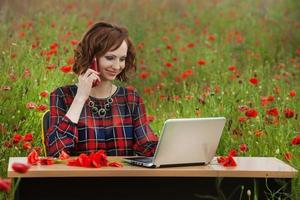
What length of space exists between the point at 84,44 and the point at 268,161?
1.15 meters

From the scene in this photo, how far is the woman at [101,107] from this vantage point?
13.6 feet

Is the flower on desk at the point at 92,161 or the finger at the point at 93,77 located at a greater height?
the finger at the point at 93,77

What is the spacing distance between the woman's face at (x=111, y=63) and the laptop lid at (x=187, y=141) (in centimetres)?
78

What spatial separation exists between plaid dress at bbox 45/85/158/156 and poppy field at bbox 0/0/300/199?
0.39 m

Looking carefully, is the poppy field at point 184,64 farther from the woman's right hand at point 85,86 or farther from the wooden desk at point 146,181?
the woman's right hand at point 85,86

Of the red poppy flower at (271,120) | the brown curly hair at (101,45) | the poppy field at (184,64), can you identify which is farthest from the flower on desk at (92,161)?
the red poppy flower at (271,120)

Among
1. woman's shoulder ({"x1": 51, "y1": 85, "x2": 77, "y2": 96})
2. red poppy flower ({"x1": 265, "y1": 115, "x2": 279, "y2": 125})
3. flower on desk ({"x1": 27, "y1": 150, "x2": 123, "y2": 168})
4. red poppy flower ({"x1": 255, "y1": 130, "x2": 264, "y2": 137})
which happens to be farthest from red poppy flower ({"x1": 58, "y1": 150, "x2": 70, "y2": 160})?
red poppy flower ({"x1": 265, "y1": 115, "x2": 279, "y2": 125})

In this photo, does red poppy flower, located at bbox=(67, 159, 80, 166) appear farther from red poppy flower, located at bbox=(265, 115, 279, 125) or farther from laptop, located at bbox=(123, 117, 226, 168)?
red poppy flower, located at bbox=(265, 115, 279, 125)

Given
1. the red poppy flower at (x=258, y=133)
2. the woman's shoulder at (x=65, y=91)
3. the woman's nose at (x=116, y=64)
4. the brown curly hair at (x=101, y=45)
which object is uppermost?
the brown curly hair at (x=101, y=45)

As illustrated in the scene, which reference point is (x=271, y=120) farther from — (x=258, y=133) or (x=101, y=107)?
(x=101, y=107)

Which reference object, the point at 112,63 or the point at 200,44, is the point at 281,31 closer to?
the point at 200,44

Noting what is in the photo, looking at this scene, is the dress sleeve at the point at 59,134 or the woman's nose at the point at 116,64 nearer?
the dress sleeve at the point at 59,134

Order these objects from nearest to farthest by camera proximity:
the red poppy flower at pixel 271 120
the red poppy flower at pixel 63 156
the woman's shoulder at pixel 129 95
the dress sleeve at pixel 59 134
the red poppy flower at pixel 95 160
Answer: the red poppy flower at pixel 95 160, the red poppy flower at pixel 63 156, the dress sleeve at pixel 59 134, the woman's shoulder at pixel 129 95, the red poppy flower at pixel 271 120

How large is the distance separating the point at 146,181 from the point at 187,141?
0.23 metres
